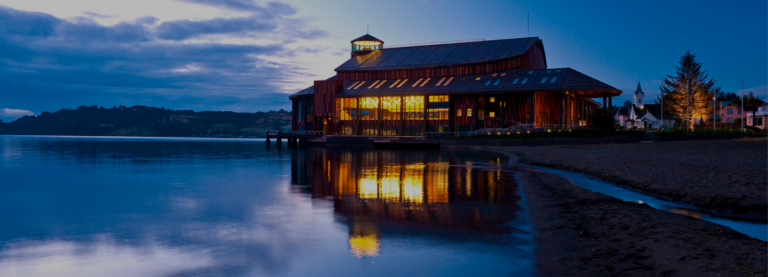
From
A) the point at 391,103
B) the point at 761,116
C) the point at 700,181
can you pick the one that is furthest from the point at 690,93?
the point at 700,181

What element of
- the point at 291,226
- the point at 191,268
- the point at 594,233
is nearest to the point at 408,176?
the point at 291,226

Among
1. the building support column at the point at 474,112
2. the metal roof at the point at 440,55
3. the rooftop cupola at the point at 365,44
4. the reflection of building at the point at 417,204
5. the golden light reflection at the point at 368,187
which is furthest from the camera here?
the rooftop cupola at the point at 365,44

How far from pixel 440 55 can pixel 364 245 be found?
83672 millimetres

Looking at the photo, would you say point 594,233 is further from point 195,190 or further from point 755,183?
point 195,190

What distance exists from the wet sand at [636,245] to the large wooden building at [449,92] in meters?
56.6

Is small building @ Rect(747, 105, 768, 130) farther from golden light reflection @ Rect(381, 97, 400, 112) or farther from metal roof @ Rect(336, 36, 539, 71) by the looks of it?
golden light reflection @ Rect(381, 97, 400, 112)

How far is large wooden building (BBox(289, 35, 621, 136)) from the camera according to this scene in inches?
2842

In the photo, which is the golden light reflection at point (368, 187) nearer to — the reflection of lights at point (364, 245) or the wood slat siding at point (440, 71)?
the reflection of lights at point (364, 245)

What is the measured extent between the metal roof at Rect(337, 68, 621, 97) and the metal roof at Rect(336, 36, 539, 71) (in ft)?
12.0

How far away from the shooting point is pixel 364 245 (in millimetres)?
9102

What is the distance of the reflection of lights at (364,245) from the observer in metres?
8.52

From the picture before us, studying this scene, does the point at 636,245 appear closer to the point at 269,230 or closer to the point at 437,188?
the point at 269,230

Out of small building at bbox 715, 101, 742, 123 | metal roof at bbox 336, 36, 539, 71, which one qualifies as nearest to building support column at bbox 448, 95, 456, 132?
metal roof at bbox 336, 36, 539, 71

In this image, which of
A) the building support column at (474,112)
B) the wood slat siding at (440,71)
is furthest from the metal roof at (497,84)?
the building support column at (474,112)
